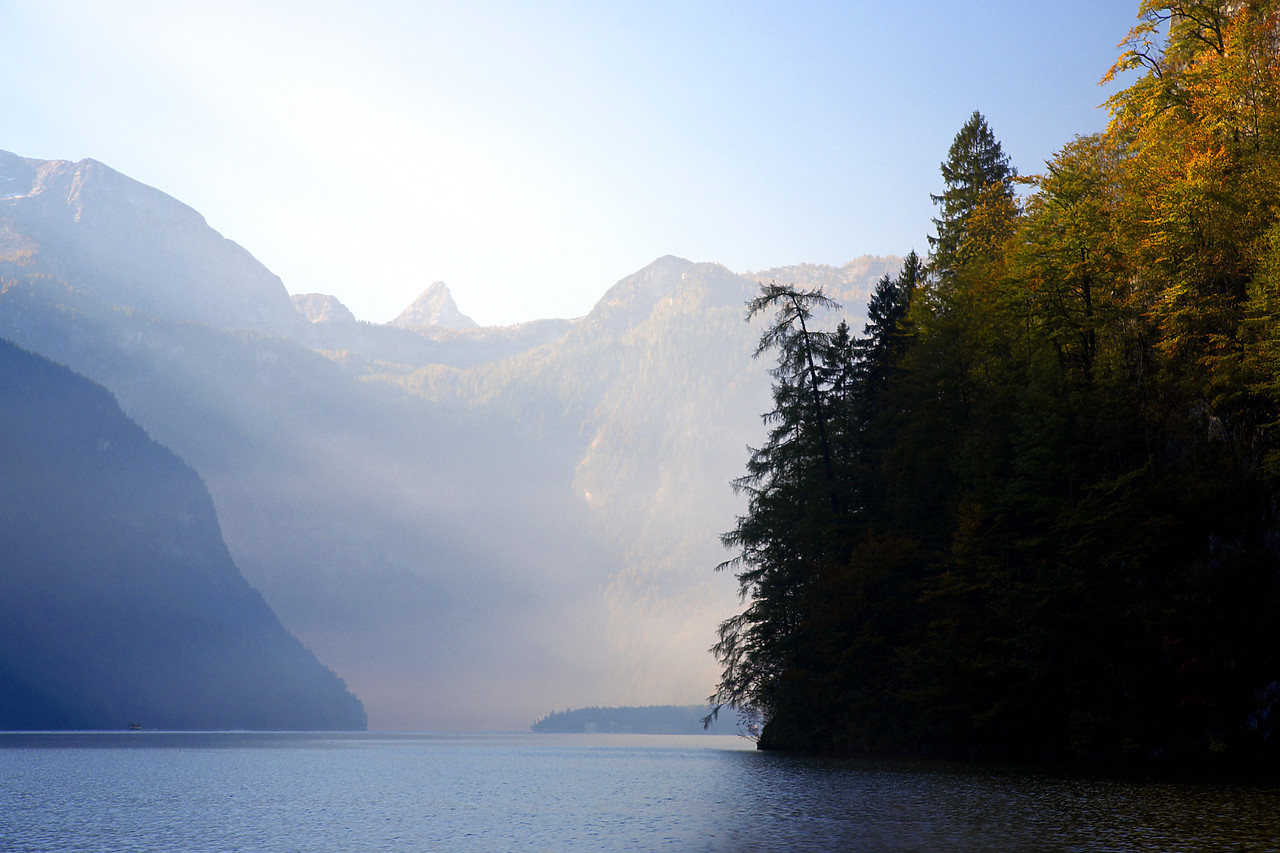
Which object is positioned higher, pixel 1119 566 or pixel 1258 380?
pixel 1258 380

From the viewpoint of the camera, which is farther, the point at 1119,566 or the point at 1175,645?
the point at 1119,566

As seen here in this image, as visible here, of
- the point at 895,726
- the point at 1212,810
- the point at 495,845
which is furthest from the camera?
the point at 895,726

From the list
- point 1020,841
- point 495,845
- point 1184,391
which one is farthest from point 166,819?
point 1184,391

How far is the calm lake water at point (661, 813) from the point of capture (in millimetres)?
14742

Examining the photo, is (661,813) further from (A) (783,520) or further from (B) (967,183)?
(B) (967,183)

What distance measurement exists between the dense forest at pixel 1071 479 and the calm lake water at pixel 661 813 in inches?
213

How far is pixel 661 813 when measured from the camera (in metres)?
20.4

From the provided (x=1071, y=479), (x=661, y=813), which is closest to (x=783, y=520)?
(x=1071, y=479)

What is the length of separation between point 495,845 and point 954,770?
2146 centimetres

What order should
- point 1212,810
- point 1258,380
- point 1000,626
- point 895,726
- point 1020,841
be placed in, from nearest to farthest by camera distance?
point 1020,841
point 1212,810
point 1258,380
point 1000,626
point 895,726

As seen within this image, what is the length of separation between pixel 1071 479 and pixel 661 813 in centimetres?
2184

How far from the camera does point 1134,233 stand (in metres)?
35.0

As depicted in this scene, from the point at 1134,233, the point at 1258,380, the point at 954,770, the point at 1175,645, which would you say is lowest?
the point at 954,770

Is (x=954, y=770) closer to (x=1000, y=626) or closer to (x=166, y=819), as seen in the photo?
(x=1000, y=626)
